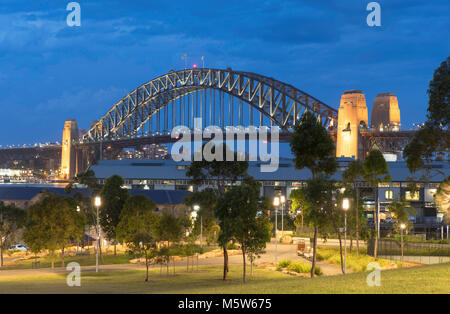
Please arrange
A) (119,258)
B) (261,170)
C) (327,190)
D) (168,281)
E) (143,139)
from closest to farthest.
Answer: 1. (168,281)
2. (327,190)
3. (119,258)
4. (261,170)
5. (143,139)

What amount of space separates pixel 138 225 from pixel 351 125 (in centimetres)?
9175

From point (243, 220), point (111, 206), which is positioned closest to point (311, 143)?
point (243, 220)

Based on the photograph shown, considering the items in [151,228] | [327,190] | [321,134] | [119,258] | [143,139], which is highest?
[143,139]

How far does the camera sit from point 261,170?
138 m

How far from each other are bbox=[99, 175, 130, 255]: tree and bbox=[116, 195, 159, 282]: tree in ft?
22.9

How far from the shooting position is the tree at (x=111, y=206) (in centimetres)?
6394

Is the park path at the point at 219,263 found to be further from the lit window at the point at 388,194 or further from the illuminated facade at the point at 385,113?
the illuminated facade at the point at 385,113

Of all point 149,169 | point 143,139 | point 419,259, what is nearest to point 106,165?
point 149,169

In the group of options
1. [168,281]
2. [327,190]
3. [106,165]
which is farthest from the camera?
[106,165]

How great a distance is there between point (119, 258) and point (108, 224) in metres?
3.89

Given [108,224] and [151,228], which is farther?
[108,224]

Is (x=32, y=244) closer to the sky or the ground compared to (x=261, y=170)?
closer to the ground

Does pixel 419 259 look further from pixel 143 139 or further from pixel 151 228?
pixel 143 139

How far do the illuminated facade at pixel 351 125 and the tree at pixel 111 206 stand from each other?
251ft
